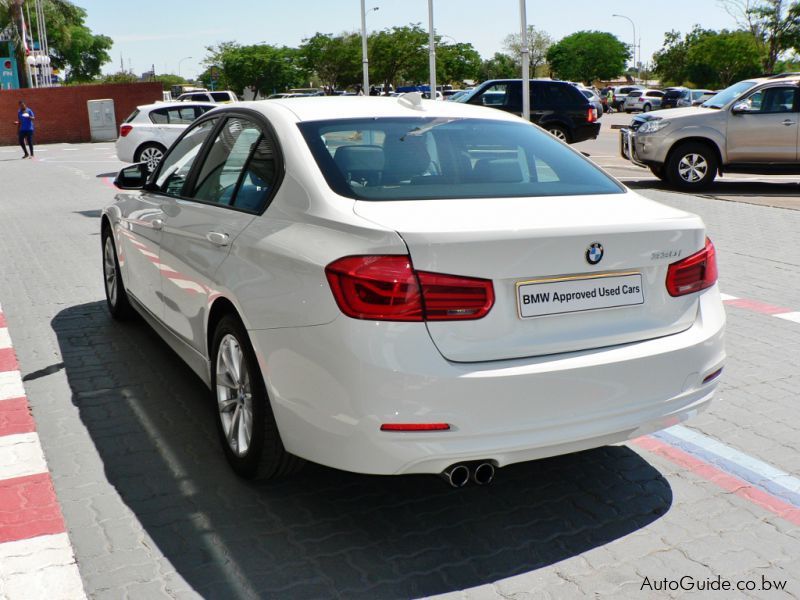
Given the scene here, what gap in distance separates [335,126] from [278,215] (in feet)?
1.81

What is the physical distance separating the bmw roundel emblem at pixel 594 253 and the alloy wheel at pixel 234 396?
1403 mm

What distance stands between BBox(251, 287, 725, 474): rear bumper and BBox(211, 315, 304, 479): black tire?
0.20 meters

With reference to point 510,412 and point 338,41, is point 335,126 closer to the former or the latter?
point 510,412

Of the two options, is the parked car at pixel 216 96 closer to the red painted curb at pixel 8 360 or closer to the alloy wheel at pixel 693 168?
the alloy wheel at pixel 693 168

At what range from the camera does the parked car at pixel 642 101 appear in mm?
55594

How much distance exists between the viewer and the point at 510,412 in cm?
306

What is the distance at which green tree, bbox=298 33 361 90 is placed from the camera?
300 feet

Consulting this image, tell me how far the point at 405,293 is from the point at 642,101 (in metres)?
56.7

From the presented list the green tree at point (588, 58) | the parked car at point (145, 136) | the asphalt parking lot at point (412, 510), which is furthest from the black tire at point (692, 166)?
the green tree at point (588, 58)

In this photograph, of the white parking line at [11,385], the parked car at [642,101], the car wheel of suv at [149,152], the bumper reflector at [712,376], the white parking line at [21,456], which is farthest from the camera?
the parked car at [642,101]

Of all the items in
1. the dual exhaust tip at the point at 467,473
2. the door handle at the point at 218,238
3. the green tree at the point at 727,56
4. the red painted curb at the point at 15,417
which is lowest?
the red painted curb at the point at 15,417

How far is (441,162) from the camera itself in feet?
12.7

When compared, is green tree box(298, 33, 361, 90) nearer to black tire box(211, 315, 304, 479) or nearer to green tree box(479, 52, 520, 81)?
green tree box(479, 52, 520, 81)

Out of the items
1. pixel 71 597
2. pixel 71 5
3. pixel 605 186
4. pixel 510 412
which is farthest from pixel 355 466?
pixel 71 5
